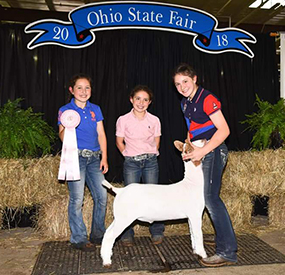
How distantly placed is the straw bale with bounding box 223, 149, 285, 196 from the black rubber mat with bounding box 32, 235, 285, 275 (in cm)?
62

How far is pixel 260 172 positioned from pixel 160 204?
1.57 meters

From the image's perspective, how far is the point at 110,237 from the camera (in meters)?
2.58

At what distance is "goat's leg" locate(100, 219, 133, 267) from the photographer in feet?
8.40

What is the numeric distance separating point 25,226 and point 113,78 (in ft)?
6.66

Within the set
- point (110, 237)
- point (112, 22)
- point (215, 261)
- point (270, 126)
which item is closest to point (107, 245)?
point (110, 237)

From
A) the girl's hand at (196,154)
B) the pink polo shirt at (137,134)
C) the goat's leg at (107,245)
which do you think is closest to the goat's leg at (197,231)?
the girl's hand at (196,154)

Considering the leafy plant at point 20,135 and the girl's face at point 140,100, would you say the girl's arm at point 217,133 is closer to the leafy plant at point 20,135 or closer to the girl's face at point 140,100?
the girl's face at point 140,100

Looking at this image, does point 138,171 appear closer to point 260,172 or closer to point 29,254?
point 29,254

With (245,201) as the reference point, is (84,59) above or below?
above

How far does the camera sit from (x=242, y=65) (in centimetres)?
473

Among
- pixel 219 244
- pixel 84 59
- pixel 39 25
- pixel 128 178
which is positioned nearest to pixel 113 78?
pixel 84 59

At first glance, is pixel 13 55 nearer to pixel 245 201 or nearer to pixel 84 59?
pixel 84 59

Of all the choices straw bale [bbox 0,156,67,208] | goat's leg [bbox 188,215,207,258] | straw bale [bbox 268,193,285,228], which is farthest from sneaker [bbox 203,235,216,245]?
straw bale [bbox 0,156,67,208]

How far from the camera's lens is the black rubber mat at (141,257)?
2609mm
